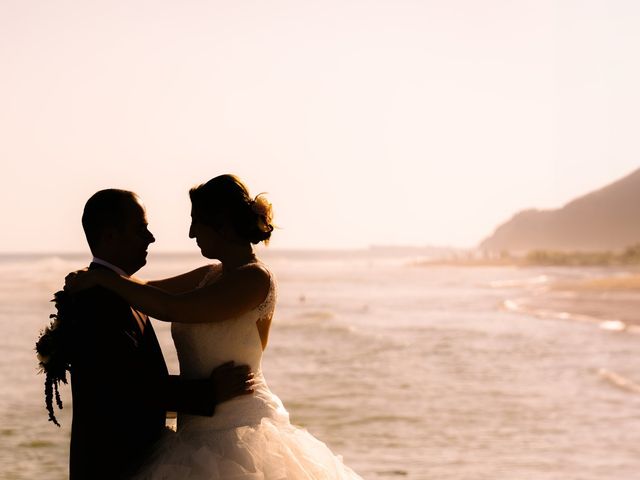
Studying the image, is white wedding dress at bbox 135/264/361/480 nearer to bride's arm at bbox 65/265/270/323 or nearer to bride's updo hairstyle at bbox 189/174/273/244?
bride's arm at bbox 65/265/270/323

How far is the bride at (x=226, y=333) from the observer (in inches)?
159

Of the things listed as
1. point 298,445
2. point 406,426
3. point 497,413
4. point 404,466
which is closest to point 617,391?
point 497,413

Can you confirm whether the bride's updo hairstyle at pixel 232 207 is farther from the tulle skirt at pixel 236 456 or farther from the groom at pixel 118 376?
the tulle skirt at pixel 236 456

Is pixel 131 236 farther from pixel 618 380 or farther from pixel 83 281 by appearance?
pixel 618 380

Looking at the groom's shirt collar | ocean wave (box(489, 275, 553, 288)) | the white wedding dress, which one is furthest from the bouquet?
ocean wave (box(489, 275, 553, 288))

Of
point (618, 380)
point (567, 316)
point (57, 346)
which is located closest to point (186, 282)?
point (57, 346)

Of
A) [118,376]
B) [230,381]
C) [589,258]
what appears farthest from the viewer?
[589,258]

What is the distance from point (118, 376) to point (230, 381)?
1.71 ft

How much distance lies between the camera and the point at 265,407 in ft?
14.1

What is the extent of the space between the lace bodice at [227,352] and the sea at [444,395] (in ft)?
22.0

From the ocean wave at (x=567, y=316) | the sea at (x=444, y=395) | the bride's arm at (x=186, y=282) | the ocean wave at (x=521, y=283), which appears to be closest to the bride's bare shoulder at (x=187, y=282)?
the bride's arm at (x=186, y=282)

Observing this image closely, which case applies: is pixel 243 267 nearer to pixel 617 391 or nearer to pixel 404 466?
pixel 404 466

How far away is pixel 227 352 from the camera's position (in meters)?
4.22

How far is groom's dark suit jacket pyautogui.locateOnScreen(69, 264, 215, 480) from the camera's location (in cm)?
390
